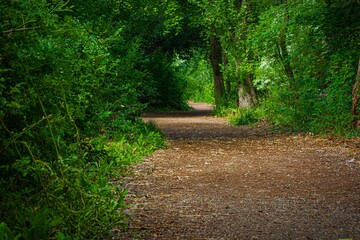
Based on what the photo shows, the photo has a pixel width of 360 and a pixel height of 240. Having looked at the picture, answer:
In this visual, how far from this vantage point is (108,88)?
8.89 metres

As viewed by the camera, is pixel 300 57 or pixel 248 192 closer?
pixel 248 192

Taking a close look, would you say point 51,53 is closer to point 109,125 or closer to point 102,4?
point 109,125

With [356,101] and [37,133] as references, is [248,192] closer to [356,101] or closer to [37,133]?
[37,133]

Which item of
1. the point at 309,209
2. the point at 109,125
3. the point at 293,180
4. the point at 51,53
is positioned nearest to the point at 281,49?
the point at 109,125

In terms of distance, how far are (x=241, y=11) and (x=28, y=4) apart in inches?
600

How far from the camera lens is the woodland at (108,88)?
3.15 m

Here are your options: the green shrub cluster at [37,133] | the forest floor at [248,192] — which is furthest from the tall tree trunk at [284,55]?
the green shrub cluster at [37,133]

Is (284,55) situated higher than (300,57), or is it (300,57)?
(284,55)

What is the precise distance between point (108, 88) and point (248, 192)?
13.5ft

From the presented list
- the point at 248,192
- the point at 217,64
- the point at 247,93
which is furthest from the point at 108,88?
the point at 217,64

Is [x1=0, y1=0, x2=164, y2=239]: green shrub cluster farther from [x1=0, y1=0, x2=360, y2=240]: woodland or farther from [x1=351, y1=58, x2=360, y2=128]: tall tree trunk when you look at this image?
[x1=351, y1=58, x2=360, y2=128]: tall tree trunk

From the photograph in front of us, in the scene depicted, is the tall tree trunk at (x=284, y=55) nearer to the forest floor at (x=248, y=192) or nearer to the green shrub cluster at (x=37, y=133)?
the forest floor at (x=248, y=192)

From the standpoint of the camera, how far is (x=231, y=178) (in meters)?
6.78

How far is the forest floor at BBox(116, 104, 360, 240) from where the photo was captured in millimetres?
4188
